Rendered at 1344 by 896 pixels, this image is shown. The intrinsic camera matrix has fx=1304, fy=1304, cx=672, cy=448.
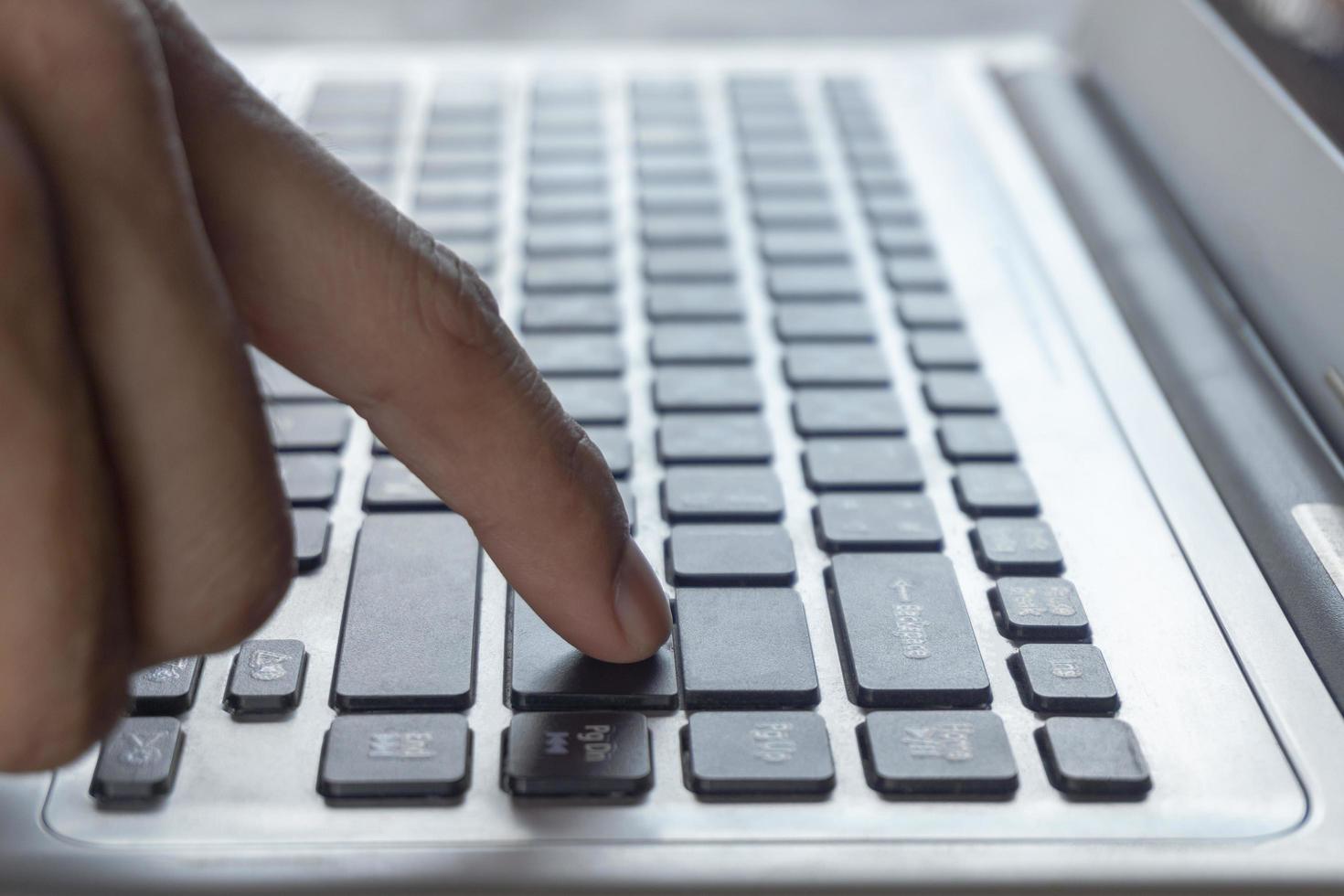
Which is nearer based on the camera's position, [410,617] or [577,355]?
[410,617]

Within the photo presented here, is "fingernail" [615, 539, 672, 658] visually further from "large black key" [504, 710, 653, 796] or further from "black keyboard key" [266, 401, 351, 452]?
"black keyboard key" [266, 401, 351, 452]

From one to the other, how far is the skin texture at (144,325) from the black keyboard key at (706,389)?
141 millimetres

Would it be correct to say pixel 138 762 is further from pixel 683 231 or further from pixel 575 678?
pixel 683 231

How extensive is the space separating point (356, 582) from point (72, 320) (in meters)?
0.12

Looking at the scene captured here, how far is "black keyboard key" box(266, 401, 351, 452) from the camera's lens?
16.1 inches

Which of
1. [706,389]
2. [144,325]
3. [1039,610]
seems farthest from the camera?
[706,389]

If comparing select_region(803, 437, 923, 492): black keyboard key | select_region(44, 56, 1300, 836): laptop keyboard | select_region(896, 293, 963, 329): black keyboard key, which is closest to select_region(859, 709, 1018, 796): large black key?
select_region(44, 56, 1300, 836): laptop keyboard

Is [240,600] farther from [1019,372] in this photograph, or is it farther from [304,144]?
[1019,372]

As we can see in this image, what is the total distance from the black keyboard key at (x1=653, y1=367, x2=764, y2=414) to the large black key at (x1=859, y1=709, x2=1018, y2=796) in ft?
0.51

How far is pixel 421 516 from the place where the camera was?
380mm

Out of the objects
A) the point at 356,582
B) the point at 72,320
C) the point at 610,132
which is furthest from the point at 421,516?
the point at 610,132

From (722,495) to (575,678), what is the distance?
0.09 m

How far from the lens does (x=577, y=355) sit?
1.51ft

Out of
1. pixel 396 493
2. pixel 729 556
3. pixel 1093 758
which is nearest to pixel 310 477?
pixel 396 493
